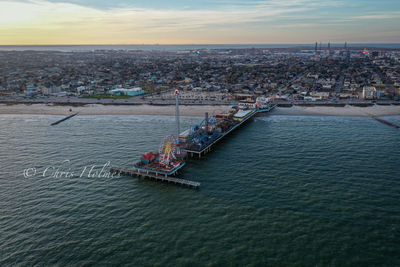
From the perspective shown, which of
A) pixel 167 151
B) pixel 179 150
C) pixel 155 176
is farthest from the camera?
pixel 179 150

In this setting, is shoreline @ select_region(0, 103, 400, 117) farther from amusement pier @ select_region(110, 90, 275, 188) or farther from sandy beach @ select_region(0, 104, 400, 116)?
amusement pier @ select_region(110, 90, 275, 188)

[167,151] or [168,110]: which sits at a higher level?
[168,110]

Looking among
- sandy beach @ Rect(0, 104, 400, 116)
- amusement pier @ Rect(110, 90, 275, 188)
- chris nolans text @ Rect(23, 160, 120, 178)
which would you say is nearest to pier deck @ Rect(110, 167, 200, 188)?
amusement pier @ Rect(110, 90, 275, 188)

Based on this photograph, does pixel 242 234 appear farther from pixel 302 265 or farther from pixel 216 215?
pixel 302 265

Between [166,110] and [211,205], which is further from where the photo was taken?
[166,110]

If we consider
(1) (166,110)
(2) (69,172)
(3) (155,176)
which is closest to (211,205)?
(3) (155,176)

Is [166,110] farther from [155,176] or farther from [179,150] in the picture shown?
[155,176]

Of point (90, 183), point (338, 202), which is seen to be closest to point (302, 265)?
point (338, 202)
